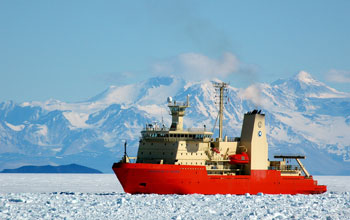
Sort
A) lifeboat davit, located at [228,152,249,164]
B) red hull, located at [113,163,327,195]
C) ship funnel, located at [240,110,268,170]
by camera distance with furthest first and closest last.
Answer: ship funnel, located at [240,110,268,170], lifeboat davit, located at [228,152,249,164], red hull, located at [113,163,327,195]

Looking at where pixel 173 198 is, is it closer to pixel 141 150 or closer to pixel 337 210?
pixel 141 150

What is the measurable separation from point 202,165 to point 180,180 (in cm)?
250

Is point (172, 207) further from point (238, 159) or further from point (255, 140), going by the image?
point (255, 140)

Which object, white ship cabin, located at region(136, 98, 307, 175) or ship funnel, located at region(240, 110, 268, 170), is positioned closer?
white ship cabin, located at region(136, 98, 307, 175)

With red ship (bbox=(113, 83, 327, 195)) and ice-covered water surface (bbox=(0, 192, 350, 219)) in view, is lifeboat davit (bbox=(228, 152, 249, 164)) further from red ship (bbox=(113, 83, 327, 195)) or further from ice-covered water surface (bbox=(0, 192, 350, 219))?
ice-covered water surface (bbox=(0, 192, 350, 219))

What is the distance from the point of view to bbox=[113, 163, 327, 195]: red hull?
5119cm

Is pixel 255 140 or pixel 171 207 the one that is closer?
pixel 171 207

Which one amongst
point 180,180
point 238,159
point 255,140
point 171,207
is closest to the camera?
point 171,207

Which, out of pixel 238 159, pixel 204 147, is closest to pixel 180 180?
pixel 204 147

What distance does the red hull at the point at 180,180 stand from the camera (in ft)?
168

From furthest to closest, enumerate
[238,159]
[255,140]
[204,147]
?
1. [255,140]
2. [238,159]
3. [204,147]

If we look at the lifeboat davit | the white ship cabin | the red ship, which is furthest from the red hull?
the lifeboat davit

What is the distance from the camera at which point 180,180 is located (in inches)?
2032

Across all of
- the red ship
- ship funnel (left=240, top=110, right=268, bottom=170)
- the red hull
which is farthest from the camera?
ship funnel (left=240, top=110, right=268, bottom=170)
